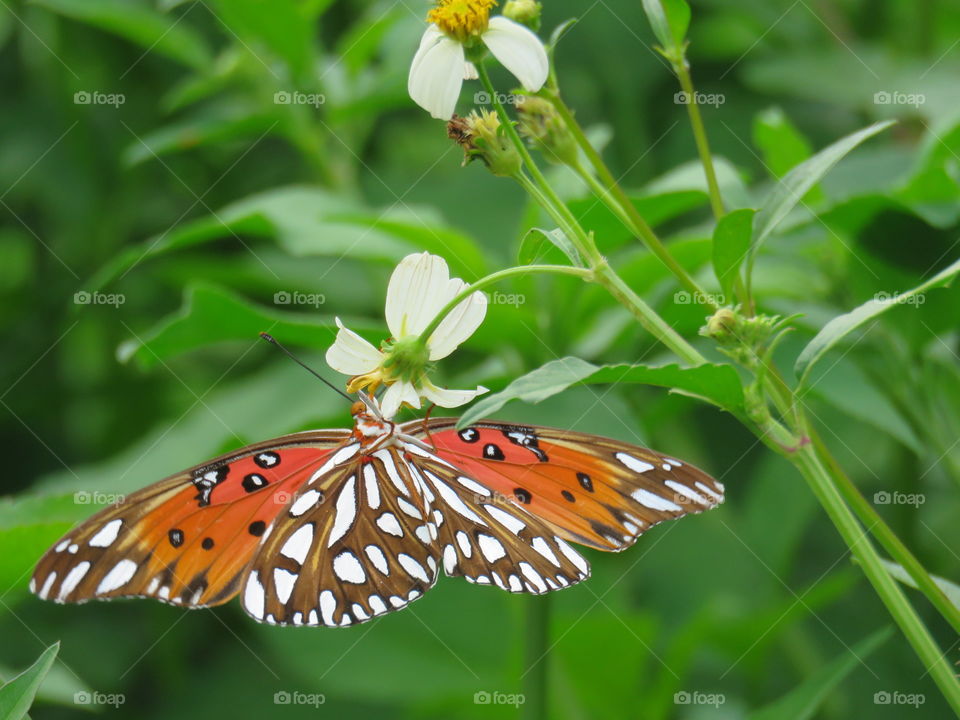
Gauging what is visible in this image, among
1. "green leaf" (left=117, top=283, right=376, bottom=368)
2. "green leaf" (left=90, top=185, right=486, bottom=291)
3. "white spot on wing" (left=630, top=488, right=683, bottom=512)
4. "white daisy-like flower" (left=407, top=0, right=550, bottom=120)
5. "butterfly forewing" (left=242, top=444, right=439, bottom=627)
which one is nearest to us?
"white daisy-like flower" (left=407, top=0, right=550, bottom=120)

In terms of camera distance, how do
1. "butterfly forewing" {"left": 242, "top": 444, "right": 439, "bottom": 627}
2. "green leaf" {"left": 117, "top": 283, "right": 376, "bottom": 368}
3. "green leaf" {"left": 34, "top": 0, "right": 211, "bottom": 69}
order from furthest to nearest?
"green leaf" {"left": 34, "top": 0, "right": 211, "bottom": 69}
"green leaf" {"left": 117, "top": 283, "right": 376, "bottom": 368}
"butterfly forewing" {"left": 242, "top": 444, "right": 439, "bottom": 627}

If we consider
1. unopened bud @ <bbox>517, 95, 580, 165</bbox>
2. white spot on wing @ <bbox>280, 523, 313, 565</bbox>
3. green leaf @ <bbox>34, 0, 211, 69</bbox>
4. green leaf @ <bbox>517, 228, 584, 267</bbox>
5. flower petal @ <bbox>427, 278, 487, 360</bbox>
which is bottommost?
white spot on wing @ <bbox>280, 523, 313, 565</bbox>

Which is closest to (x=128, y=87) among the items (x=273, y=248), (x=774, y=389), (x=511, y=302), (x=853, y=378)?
(x=273, y=248)

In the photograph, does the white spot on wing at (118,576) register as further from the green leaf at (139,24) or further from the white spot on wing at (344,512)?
the green leaf at (139,24)

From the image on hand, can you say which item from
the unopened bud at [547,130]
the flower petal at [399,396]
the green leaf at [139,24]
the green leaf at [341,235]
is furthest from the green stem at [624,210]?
the green leaf at [139,24]

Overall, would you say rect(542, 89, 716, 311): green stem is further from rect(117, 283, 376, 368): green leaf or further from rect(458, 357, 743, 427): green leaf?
rect(117, 283, 376, 368): green leaf

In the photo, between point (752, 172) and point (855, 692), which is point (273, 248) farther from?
point (855, 692)

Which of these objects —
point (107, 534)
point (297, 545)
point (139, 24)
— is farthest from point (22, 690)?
point (139, 24)

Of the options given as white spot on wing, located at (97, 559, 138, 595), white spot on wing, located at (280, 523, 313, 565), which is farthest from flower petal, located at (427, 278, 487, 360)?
white spot on wing, located at (97, 559, 138, 595)
